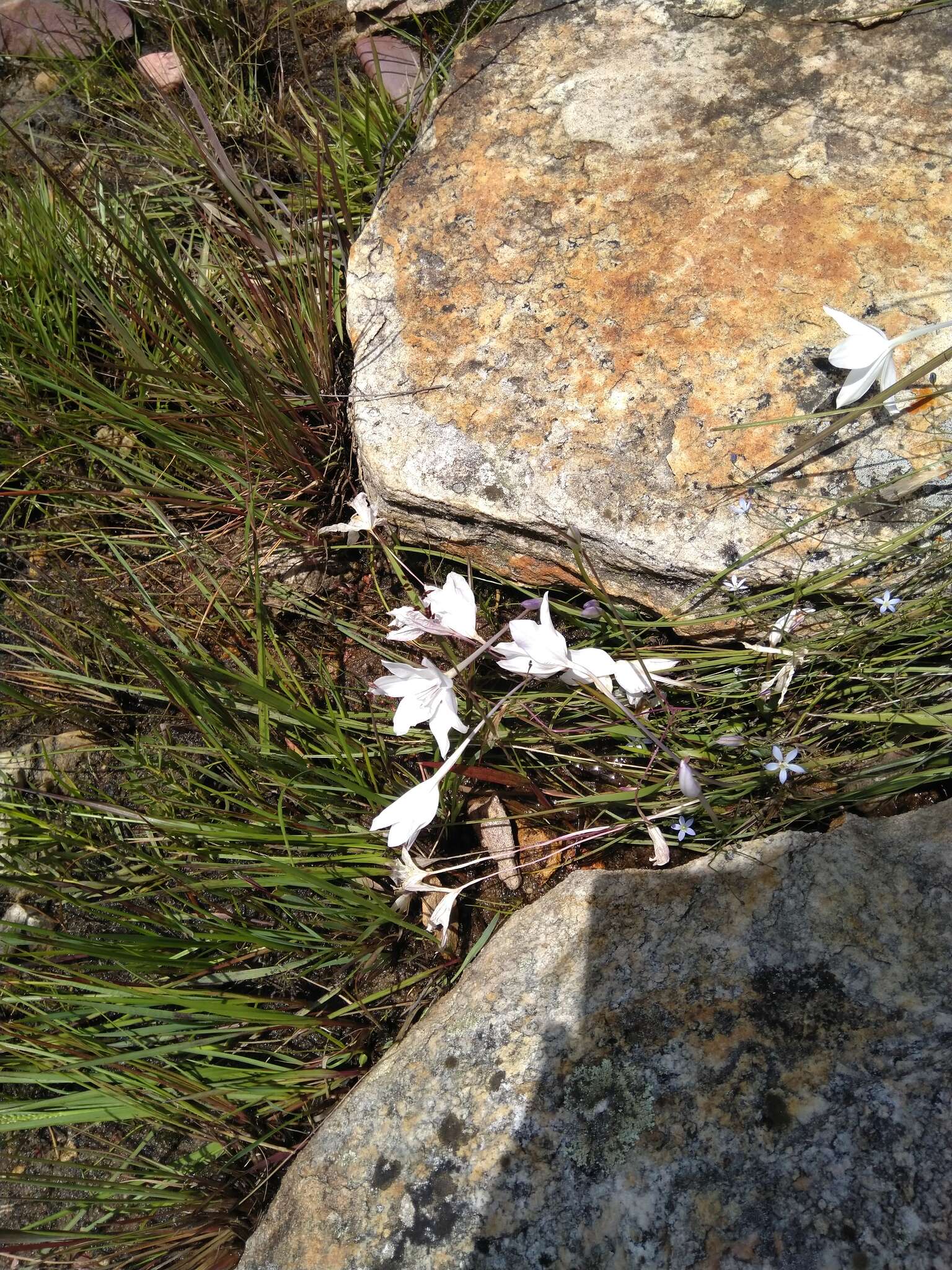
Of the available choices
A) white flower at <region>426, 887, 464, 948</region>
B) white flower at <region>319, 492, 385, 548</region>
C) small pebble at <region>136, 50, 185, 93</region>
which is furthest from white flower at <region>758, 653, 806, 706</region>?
small pebble at <region>136, 50, 185, 93</region>

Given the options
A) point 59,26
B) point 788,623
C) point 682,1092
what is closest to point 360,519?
point 788,623

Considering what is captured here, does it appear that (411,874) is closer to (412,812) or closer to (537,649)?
(412,812)

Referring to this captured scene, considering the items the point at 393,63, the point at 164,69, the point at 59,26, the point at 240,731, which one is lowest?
the point at 240,731

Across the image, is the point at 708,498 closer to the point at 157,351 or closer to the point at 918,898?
the point at 918,898

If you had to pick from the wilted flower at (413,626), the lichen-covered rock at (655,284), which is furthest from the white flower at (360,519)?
the wilted flower at (413,626)

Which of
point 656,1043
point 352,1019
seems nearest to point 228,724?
point 352,1019

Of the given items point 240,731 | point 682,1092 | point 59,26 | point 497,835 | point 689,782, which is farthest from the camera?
point 59,26
